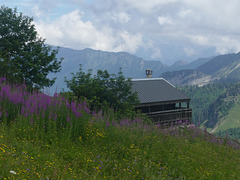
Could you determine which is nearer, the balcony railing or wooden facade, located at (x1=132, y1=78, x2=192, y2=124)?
the balcony railing

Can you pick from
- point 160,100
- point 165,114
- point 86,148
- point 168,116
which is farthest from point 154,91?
point 86,148

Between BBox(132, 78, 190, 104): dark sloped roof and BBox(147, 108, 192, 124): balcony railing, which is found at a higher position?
BBox(132, 78, 190, 104): dark sloped roof

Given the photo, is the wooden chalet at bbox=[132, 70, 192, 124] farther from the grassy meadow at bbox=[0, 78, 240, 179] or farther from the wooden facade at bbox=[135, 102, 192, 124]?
the grassy meadow at bbox=[0, 78, 240, 179]

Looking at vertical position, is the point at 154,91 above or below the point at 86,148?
above

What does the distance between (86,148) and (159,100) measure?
53.2ft

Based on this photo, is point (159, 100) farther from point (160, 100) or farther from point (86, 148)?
point (86, 148)

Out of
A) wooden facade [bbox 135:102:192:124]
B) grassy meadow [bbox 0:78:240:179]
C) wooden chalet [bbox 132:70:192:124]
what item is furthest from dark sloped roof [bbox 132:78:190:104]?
grassy meadow [bbox 0:78:240:179]

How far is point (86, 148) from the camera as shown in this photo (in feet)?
23.6

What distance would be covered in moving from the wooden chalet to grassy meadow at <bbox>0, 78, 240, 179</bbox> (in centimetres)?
1272

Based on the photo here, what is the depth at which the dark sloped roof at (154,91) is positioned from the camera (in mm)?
22638

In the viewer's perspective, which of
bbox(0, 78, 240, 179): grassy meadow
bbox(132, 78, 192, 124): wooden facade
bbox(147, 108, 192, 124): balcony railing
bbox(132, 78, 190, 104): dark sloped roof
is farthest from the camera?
bbox(132, 78, 190, 104): dark sloped roof

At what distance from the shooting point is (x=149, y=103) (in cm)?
2195

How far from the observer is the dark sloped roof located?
22638 mm

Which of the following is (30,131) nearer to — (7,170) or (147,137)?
(7,170)
